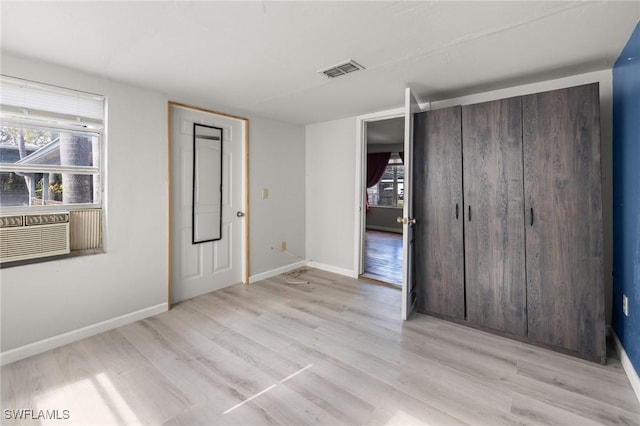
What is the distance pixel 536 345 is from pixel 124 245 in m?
3.71

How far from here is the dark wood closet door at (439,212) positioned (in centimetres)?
273

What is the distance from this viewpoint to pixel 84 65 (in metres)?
Answer: 2.32

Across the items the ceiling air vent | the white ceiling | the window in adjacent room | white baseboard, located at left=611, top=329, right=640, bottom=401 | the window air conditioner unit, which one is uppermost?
the ceiling air vent

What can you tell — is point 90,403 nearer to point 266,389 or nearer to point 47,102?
point 266,389

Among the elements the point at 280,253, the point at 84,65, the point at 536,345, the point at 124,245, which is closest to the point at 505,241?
the point at 536,345

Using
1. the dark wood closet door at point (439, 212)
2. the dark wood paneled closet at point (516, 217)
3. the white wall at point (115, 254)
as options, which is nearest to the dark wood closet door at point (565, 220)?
the dark wood paneled closet at point (516, 217)

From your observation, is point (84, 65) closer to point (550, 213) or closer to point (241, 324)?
point (241, 324)

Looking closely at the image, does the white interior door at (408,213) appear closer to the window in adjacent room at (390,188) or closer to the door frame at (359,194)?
the door frame at (359,194)

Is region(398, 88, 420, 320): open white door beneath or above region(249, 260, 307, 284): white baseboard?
above

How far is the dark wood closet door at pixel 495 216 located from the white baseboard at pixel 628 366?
0.57 metres

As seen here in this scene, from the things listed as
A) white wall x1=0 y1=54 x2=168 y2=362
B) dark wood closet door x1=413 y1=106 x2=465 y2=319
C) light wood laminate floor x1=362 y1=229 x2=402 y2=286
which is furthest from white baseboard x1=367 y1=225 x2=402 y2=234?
white wall x1=0 y1=54 x2=168 y2=362

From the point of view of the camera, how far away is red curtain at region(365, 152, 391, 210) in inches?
332

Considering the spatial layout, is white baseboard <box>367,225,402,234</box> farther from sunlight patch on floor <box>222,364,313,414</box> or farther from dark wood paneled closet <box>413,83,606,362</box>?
sunlight patch on floor <box>222,364,313,414</box>

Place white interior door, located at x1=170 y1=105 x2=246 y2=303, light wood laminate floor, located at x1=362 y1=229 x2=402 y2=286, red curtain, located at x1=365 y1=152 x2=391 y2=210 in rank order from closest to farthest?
1. white interior door, located at x1=170 y1=105 x2=246 y2=303
2. light wood laminate floor, located at x1=362 y1=229 x2=402 y2=286
3. red curtain, located at x1=365 y1=152 x2=391 y2=210
